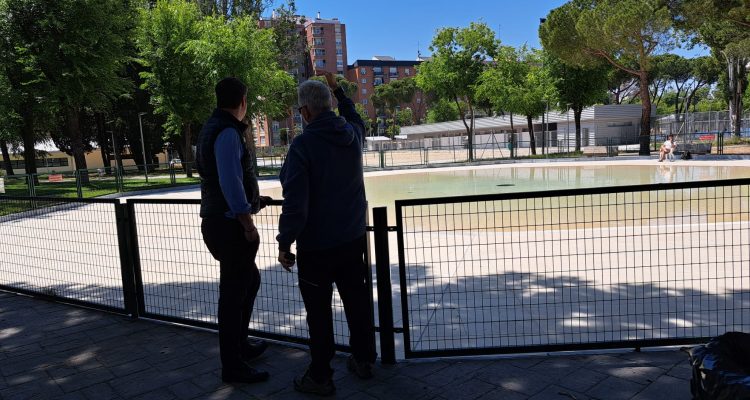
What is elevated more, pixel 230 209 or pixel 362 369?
pixel 230 209

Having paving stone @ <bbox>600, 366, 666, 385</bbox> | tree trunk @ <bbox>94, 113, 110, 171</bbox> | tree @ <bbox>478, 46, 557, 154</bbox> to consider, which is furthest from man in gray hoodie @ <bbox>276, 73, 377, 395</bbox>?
tree trunk @ <bbox>94, 113, 110, 171</bbox>

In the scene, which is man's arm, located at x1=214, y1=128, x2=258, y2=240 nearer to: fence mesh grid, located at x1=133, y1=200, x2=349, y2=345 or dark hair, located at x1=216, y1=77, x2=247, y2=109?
dark hair, located at x1=216, y1=77, x2=247, y2=109

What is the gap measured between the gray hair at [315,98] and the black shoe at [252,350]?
185cm

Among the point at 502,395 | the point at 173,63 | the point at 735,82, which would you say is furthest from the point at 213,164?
the point at 735,82

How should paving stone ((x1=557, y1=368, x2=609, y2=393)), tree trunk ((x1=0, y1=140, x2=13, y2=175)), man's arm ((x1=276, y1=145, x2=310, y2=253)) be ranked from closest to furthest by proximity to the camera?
man's arm ((x1=276, y1=145, x2=310, y2=253)) < paving stone ((x1=557, y1=368, x2=609, y2=393)) < tree trunk ((x1=0, y1=140, x2=13, y2=175))

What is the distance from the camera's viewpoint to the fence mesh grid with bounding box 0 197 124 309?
6.12 meters

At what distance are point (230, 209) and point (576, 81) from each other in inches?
1560

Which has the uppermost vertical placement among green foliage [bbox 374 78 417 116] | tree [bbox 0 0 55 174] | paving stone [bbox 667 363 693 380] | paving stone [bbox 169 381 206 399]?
green foliage [bbox 374 78 417 116]

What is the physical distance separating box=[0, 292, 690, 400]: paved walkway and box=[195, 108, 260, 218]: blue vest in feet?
4.00

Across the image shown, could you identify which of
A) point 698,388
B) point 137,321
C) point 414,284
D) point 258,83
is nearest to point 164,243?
point 137,321

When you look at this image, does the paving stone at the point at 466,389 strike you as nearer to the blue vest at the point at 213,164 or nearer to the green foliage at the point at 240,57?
the blue vest at the point at 213,164

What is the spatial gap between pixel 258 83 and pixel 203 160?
92.7 feet

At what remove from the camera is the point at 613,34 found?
30.8 metres

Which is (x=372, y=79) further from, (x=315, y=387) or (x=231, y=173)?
(x=315, y=387)
